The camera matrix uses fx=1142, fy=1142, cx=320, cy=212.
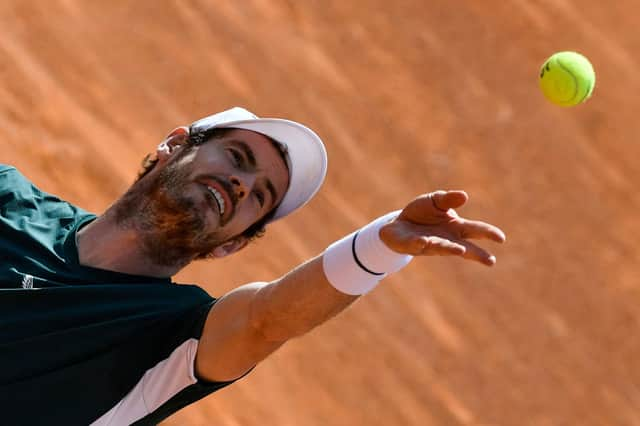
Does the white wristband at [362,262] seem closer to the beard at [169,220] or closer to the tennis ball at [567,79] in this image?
the beard at [169,220]

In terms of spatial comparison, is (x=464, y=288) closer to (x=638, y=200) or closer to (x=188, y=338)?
(x=638, y=200)

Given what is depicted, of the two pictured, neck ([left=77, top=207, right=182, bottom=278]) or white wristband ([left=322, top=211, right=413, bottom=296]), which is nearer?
white wristband ([left=322, top=211, right=413, bottom=296])

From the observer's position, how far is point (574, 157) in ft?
30.5

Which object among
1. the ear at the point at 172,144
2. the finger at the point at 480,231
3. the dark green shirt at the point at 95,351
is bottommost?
the finger at the point at 480,231

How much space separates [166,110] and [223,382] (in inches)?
228

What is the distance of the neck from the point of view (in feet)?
11.5

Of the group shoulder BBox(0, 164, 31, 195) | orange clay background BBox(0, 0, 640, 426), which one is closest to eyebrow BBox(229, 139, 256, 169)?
shoulder BBox(0, 164, 31, 195)

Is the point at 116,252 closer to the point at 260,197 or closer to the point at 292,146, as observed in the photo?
the point at 260,197

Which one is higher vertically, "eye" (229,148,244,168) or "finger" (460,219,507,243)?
"eye" (229,148,244,168)

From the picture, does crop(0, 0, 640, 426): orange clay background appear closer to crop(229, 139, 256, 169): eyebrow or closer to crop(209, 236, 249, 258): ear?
crop(209, 236, 249, 258): ear

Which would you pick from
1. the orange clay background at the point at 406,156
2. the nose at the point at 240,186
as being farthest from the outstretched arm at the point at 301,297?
the orange clay background at the point at 406,156

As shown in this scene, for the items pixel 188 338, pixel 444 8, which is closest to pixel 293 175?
pixel 188 338

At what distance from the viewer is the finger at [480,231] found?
Result: 2.73 metres

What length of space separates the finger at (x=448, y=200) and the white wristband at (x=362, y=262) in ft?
0.54
